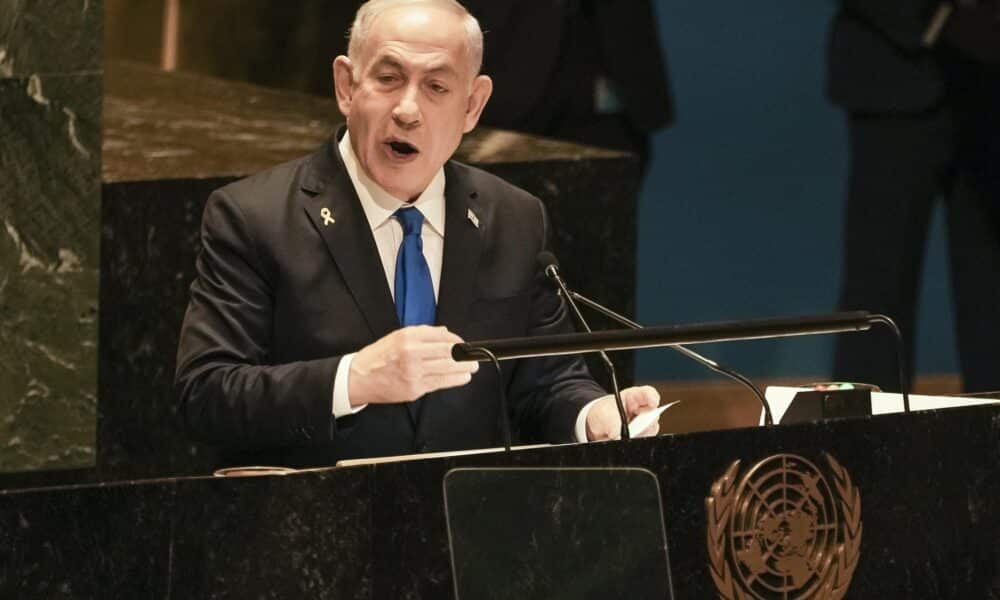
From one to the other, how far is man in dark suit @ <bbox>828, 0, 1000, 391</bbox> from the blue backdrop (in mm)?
824

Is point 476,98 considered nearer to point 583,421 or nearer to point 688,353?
point 583,421

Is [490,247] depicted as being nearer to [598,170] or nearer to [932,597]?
[932,597]

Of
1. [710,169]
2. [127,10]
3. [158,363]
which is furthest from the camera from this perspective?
[127,10]

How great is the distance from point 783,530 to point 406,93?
38.1 inches

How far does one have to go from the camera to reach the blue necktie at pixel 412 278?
3.59 metres

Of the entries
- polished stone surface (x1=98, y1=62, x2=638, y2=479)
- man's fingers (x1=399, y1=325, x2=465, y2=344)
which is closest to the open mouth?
man's fingers (x1=399, y1=325, x2=465, y2=344)

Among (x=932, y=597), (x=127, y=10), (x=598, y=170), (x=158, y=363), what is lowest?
(x=932, y=597)

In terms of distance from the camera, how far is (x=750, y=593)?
3.01 meters

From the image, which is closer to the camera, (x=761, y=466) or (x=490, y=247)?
(x=761, y=466)

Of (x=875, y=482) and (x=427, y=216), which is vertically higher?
(x=427, y=216)

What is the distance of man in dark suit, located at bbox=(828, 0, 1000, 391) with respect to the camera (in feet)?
20.7

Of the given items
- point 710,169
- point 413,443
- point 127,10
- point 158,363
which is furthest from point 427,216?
point 127,10

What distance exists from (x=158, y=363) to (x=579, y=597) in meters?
2.22

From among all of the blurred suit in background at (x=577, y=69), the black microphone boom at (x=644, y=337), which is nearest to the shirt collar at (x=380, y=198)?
the black microphone boom at (x=644, y=337)
